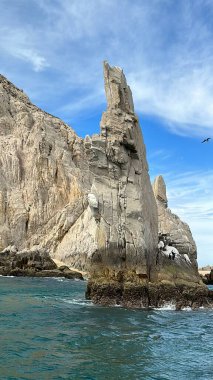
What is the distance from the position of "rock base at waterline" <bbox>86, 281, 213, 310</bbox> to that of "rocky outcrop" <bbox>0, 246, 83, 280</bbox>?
1254 inches

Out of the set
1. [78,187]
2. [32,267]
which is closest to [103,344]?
[32,267]

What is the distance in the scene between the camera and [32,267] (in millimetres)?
61844

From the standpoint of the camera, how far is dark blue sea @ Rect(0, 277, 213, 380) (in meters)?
12.5

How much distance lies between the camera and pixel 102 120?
34031mm

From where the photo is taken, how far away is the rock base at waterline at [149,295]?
1037 inches

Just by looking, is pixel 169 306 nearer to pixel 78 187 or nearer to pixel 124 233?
pixel 124 233

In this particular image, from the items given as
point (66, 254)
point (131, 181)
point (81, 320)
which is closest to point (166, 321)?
point (81, 320)

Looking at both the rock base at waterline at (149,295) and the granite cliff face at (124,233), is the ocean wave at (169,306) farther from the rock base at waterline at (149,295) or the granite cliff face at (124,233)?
the granite cliff face at (124,233)

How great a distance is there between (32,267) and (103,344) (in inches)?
1865

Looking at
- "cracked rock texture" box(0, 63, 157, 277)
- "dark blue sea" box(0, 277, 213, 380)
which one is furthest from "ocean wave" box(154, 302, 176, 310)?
"cracked rock texture" box(0, 63, 157, 277)

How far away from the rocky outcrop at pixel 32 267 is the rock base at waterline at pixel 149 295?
3186 cm

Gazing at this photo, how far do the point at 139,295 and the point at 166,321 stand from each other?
15.3 feet

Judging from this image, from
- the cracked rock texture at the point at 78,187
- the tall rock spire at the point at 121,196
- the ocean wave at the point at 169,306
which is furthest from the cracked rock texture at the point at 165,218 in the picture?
the ocean wave at the point at 169,306

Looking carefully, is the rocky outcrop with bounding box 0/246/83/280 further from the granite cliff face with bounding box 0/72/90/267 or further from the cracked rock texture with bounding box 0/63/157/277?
the granite cliff face with bounding box 0/72/90/267
